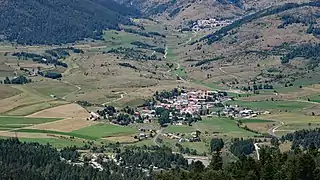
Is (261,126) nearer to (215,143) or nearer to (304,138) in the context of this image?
(304,138)

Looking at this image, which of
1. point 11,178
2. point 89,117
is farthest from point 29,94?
point 11,178

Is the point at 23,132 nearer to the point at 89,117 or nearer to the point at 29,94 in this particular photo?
the point at 89,117

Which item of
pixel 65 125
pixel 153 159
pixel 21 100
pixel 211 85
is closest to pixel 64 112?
pixel 65 125

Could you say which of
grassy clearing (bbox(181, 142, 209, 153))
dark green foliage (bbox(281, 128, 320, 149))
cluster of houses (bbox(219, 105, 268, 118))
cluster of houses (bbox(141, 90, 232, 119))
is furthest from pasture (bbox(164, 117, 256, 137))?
dark green foliage (bbox(281, 128, 320, 149))

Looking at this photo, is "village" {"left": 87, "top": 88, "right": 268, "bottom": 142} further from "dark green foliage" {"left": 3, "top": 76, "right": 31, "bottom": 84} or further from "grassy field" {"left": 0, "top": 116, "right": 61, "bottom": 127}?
"dark green foliage" {"left": 3, "top": 76, "right": 31, "bottom": 84}

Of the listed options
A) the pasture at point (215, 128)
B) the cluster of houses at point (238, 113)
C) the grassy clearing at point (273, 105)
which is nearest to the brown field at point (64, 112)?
the pasture at point (215, 128)

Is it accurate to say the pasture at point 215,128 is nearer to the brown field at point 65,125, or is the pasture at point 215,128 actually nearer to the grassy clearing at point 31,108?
the brown field at point 65,125
